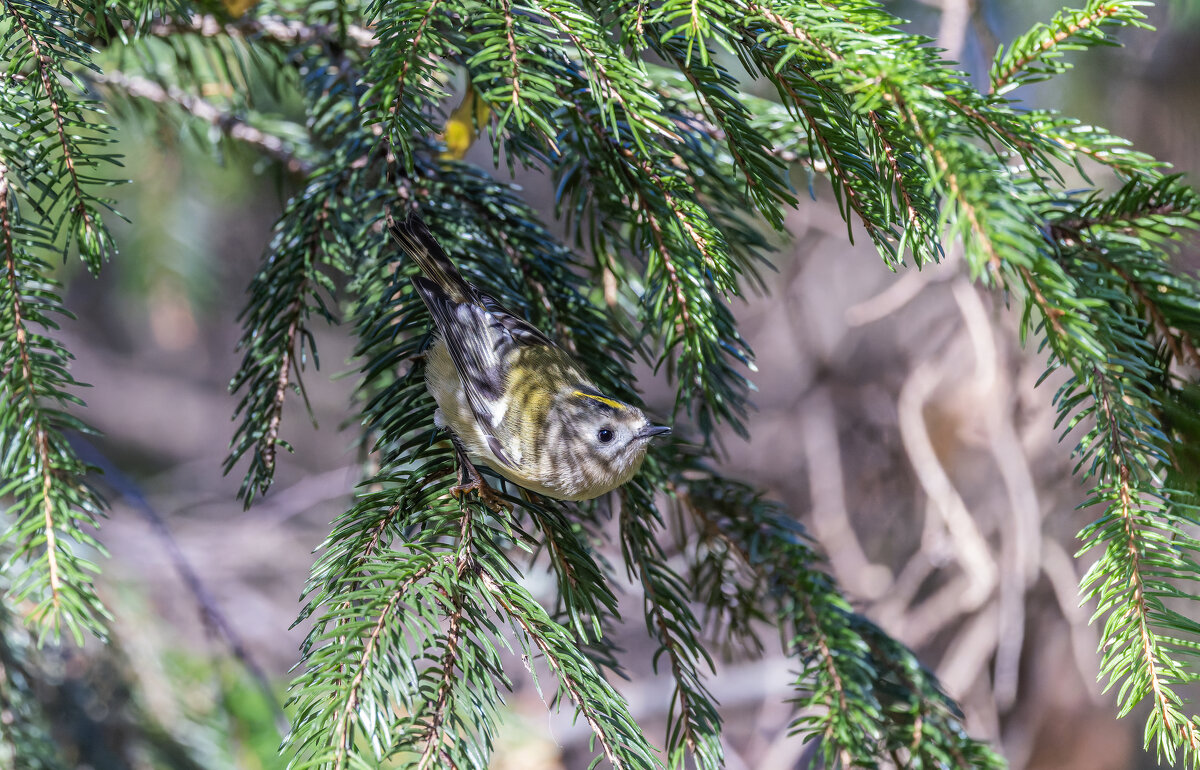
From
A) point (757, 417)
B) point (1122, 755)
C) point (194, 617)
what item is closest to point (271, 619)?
point (194, 617)

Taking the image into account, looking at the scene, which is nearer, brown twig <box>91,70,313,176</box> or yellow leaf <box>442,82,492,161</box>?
yellow leaf <box>442,82,492,161</box>

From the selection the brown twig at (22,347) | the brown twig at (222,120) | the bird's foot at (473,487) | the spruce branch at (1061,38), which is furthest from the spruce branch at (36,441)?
the spruce branch at (1061,38)

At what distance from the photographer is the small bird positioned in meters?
0.86

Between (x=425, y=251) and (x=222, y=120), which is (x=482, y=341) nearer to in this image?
(x=425, y=251)

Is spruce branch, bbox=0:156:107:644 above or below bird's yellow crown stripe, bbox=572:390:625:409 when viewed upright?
above

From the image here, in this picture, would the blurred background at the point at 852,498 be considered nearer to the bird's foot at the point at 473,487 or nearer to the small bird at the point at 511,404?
the small bird at the point at 511,404

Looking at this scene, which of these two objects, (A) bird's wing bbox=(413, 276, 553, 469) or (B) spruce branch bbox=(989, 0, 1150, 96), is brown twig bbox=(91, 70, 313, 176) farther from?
(B) spruce branch bbox=(989, 0, 1150, 96)

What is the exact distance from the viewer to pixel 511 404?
1.04m

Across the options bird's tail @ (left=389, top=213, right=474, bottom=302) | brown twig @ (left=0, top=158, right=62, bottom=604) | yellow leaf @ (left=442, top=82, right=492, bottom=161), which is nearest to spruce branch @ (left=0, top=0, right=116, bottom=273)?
brown twig @ (left=0, top=158, right=62, bottom=604)

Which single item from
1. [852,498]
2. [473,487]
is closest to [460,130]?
[473,487]

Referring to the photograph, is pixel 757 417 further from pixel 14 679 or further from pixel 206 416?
pixel 206 416

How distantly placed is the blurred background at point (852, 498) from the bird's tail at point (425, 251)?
40 cm

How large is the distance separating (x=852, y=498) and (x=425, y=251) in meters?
1.71

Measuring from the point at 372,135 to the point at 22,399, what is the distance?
432 millimetres
